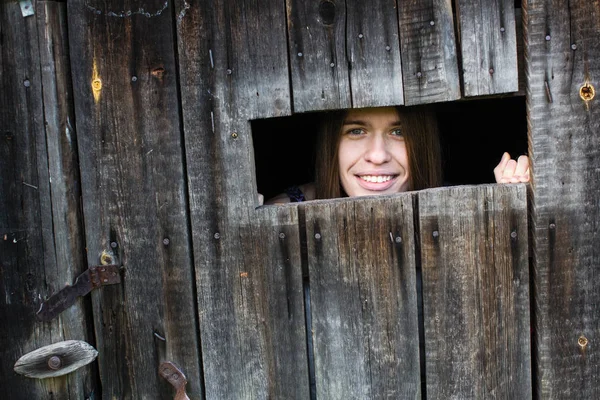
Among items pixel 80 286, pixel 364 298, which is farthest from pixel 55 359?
pixel 364 298

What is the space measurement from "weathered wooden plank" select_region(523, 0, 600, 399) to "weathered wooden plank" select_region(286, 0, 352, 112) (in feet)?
1.70

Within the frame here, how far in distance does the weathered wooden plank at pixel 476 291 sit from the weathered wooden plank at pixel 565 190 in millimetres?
57

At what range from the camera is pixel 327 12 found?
190 centimetres

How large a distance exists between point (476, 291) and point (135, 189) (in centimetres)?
103

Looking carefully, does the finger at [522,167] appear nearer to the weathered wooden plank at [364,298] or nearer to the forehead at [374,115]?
the weathered wooden plank at [364,298]

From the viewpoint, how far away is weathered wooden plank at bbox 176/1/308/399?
6.26ft

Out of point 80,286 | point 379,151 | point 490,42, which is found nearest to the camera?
point 490,42

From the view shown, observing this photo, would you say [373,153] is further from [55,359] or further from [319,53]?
[55,359]

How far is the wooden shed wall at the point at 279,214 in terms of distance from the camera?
188cm

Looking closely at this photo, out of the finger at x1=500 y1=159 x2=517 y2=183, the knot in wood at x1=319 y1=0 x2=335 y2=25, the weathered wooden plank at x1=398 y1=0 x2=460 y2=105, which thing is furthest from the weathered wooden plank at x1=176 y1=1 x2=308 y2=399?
the finger at x1=500 y1=159 x2=517 y2=183

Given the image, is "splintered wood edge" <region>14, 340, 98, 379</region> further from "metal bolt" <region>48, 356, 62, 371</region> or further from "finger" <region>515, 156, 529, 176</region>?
"finger" <region>515, 156, 529, 176</region>

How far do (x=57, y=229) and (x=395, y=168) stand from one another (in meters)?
1.15

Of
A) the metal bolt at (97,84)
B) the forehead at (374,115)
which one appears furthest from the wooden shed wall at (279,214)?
the forehead at (374,115)

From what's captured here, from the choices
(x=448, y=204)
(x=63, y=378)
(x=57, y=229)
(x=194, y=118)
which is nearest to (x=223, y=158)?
(x=194, y=118)
